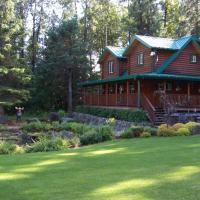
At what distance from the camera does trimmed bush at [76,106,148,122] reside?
88.1 feet

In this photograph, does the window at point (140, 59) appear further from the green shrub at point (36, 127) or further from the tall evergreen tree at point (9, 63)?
the green shrub at point (36, 127)

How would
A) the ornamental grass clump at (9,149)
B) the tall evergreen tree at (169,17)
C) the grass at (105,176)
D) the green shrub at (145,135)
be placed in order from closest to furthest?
1. the grass at (105,176)
2. the ornamental grass clump at (9,149)
3. the green shrub at (145,135)
4. the tall evergreen tree at (169,17)

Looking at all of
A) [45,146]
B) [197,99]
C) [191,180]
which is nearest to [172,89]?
[197,99]

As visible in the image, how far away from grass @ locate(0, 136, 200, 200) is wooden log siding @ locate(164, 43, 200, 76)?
64.4ft

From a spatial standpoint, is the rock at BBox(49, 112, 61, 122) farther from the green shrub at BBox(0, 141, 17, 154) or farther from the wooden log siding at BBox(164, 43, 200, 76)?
the green shrub at BBox(0, 141, 17, 154)

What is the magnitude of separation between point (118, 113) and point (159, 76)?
4.10 meters

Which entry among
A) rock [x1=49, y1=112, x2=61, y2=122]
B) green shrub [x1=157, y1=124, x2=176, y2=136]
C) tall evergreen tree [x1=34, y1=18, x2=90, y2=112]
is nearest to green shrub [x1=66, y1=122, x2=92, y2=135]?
green shrub [x1=157, y1=124, x2=176, y2=136]

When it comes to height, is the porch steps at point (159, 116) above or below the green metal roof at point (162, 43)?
below

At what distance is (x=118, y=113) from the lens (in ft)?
97.3

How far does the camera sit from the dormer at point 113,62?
37.6m

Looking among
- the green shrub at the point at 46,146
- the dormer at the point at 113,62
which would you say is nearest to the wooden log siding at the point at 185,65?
the dormer at the point at 113,62

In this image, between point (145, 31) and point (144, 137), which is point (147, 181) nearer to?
point (144, 137)

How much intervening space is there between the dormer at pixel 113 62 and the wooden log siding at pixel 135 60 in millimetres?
2184

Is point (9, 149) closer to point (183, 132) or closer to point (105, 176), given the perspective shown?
point (105, 176)
